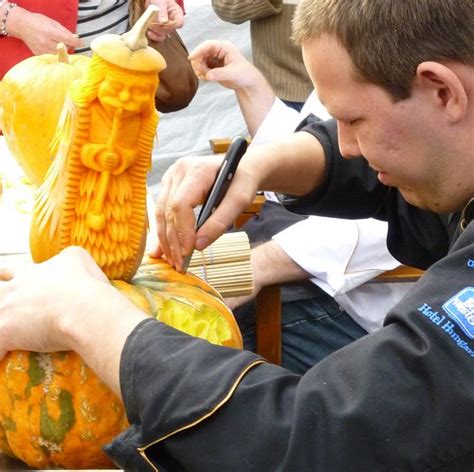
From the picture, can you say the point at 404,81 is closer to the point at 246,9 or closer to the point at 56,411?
the point at 56,411

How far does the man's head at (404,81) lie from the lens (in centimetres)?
108

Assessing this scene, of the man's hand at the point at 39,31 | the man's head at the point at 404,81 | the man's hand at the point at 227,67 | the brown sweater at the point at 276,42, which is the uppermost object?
the man's head at the point at 404,81

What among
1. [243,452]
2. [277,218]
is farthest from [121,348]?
[277,218]

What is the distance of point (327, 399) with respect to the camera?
970mm

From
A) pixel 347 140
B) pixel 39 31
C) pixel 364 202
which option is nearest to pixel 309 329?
pixel 364 202

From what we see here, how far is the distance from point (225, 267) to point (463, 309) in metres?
0.90

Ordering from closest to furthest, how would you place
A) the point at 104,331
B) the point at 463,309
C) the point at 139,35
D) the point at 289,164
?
the point at 463,309 < the point at 104,331 < the point at 139,35 < the point at 289,164

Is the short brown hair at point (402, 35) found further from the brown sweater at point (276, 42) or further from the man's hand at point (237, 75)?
the brown sweater at point (276, 42)

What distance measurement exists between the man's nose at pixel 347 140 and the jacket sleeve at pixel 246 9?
2.35 metres

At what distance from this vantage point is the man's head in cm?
108

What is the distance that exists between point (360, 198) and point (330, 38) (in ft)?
2.02

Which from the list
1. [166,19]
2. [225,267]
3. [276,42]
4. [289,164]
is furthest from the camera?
[276,42]

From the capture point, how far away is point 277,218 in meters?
2.85

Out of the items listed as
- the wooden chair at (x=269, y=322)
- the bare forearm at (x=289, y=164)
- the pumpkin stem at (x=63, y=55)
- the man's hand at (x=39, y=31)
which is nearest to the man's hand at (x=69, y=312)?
the bare forearm at (x=289, y=164)
